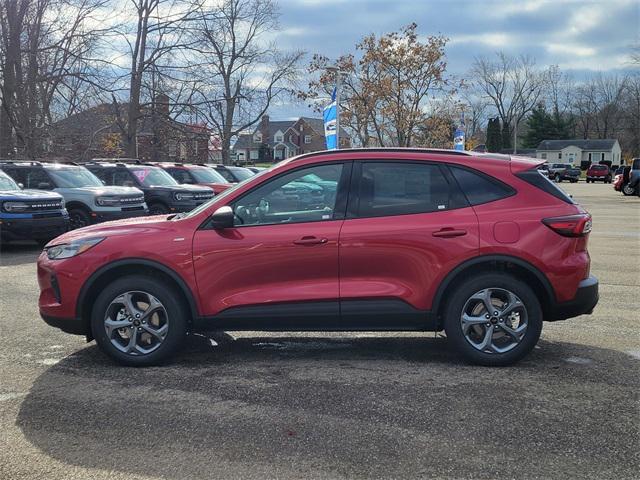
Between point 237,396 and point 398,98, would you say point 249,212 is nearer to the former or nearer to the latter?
point 237,396

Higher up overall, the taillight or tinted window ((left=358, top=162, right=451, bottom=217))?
tinted window ((left=358, top=162, right=451, bottom=217))

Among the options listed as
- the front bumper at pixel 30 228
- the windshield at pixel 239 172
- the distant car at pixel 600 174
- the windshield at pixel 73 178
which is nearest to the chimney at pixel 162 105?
the windshield at pixel 239 172

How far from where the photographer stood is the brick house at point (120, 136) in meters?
27.8

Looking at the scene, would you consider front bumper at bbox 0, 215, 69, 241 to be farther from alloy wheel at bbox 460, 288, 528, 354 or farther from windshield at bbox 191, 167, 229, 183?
alloy wheel at bbox 460, 288, 528, 354

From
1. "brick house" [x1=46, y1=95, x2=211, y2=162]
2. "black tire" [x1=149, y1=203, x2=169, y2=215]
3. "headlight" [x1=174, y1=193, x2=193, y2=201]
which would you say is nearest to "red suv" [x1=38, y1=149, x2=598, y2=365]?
"headlight" [x1=174, y1=193, x2=193, y2=201]

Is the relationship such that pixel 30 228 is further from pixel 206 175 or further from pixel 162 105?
pixel 162 105

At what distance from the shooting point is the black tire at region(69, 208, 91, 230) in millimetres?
13930

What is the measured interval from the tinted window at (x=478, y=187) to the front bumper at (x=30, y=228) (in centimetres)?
971

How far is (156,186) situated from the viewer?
16.1 meters

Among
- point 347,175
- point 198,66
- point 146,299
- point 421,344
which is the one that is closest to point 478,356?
point 421,344

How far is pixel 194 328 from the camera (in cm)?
500

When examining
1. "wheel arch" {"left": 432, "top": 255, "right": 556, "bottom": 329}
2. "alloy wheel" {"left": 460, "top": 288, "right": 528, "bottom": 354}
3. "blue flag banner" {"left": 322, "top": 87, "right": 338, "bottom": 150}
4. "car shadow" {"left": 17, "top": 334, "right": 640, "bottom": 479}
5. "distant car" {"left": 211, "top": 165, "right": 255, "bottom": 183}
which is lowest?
"car shadow" {"left": 17, "top": 334, "right": 640, "bottom": 479}

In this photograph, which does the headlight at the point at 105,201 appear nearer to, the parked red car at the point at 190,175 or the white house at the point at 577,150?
the parked red car at the point at 190,175

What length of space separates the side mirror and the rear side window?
2384 millimetres
